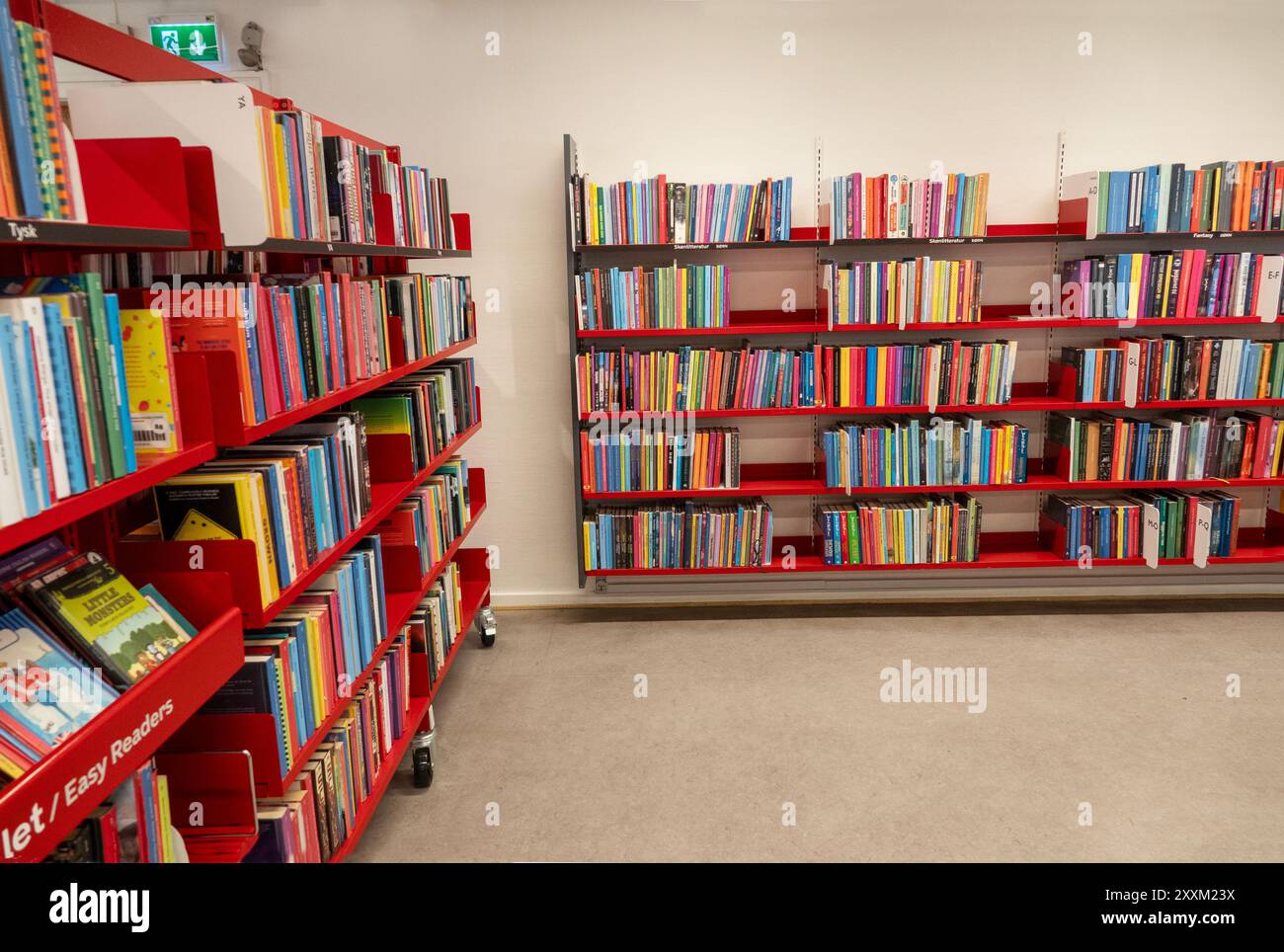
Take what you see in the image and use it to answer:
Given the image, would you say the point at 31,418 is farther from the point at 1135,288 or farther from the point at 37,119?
the point at 1135,288

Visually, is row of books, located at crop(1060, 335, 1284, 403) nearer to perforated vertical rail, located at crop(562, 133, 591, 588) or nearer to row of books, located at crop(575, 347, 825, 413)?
row of books, located at crop(575, 347, 825, 413)

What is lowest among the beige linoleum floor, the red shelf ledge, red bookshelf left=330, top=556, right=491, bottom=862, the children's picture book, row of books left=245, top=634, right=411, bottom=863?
the beige linoleum floor

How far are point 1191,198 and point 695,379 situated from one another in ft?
7.42

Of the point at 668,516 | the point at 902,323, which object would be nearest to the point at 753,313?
the point at 902,323

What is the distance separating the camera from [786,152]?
Result: 4.00m

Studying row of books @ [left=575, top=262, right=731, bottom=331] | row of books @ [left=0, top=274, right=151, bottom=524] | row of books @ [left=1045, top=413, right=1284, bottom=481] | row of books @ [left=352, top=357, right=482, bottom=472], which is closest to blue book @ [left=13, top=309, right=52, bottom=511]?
row of books @ [left=0, top=274, right=151, bottom=524]

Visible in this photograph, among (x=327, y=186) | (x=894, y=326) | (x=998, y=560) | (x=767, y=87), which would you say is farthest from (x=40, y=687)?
(x=998, y=560)

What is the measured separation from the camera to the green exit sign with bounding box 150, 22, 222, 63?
3.79 meters

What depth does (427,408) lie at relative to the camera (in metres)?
2.99

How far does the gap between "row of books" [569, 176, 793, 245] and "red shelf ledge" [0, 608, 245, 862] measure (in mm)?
2665

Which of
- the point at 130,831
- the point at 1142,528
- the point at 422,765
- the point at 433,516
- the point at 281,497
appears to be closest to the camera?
the point at 130,831

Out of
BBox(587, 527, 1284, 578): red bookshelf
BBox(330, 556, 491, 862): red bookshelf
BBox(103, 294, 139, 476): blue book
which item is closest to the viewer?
BBox(103, 294, 139, 476): blue book
